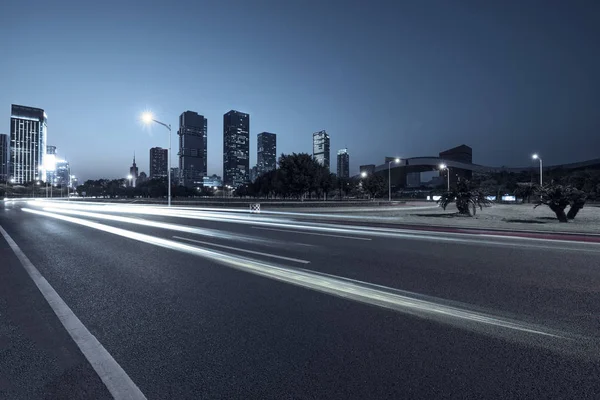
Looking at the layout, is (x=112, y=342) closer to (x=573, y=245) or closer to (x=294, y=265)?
(x=294, y=265)

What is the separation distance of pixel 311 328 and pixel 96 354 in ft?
7.73

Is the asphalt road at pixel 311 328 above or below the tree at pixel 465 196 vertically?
below

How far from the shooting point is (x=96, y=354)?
3.29 meters

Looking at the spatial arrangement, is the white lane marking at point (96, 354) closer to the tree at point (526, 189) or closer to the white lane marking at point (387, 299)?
the white lane marking at point (387, 299)

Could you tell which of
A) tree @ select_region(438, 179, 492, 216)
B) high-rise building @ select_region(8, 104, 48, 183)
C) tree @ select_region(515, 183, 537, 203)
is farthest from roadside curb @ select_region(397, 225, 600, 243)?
high-rise building @ select_region(8, 104, 48, 183)

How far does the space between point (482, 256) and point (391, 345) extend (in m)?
6.58

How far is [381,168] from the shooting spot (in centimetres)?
10900

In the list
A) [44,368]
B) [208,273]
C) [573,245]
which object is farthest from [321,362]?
[573,245]

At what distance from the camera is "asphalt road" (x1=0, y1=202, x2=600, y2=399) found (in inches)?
108

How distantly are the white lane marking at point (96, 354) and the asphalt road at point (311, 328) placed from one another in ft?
Answer: 0.16

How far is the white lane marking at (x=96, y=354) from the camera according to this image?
269 centimetres

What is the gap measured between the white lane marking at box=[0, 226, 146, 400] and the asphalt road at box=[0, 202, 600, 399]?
0.05 meters

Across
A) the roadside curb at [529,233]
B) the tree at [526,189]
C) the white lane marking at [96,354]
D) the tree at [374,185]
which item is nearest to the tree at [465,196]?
the tree at [526,189]

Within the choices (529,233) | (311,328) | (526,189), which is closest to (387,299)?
(311,328)
